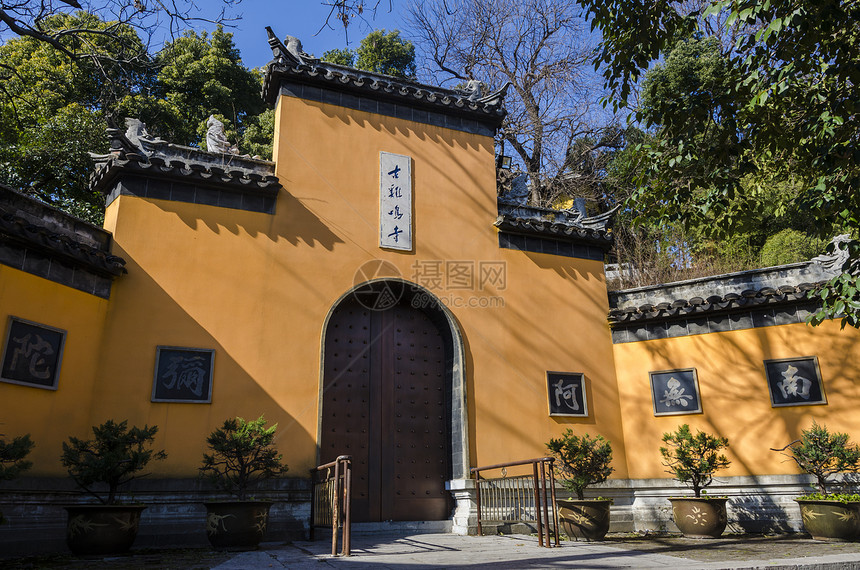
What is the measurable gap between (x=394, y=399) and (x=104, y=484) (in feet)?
13.5

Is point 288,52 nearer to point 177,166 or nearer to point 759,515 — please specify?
point 177,166

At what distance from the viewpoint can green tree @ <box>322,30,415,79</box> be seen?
77.8ft

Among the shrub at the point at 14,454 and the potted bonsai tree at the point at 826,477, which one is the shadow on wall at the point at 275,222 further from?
the potted bonsai tree at the point at 826,477

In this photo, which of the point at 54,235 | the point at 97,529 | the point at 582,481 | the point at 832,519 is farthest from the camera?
the point at 582,481

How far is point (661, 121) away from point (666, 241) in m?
11.1

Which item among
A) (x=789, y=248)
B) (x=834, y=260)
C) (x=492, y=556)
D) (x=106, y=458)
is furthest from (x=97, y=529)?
(x=789, y=248)

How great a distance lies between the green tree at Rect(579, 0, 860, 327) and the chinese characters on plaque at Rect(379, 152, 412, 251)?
3.73m

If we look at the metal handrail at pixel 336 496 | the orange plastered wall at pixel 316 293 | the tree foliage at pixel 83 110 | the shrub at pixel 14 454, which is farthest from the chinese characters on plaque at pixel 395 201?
the shrub at pixel 14 454

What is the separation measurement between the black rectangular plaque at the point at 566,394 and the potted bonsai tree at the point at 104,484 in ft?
20.1

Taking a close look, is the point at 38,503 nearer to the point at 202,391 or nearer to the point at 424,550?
the point at 202,391

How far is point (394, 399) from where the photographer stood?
9523 millimetres

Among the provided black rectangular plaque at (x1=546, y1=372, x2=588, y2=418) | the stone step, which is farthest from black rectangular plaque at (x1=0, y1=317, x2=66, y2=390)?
black rectangular plaque at (x1=546, y1=372, x2=588, y2=418)

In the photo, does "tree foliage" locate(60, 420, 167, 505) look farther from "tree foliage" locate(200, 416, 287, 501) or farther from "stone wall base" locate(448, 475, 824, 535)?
"stone wall base" locate(448, 475, 824, 535)

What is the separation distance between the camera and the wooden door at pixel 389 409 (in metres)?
9.02
